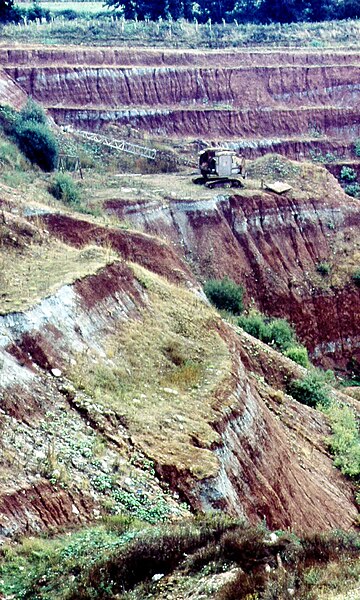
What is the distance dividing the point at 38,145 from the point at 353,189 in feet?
75.8

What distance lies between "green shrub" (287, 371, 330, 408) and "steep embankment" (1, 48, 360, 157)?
114 feet

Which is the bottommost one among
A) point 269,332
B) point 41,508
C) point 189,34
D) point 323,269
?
point 323,269

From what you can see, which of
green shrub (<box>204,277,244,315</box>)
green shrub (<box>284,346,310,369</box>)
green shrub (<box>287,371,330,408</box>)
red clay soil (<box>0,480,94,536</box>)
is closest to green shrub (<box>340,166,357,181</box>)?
green shrub (<box>204,277,244,315</box>)

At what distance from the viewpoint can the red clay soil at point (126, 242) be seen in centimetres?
3638

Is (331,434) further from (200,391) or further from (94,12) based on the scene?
(94,12)

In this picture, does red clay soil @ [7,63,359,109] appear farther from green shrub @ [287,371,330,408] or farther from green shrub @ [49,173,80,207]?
green shrub @ [287,371,330,408]

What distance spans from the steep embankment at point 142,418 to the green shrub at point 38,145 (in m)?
22.3

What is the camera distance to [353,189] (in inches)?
2494

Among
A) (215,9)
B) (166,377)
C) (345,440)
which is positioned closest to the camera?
(166,377)

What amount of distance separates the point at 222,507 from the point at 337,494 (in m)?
7.31

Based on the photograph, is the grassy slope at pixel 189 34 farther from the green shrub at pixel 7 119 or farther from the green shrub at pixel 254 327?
the green shrub at pixel 254 327

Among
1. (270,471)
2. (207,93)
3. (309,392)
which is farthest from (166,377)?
(207,93)

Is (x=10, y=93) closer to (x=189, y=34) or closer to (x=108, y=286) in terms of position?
(x=189, y=34)

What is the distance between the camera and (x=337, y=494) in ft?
88.2
